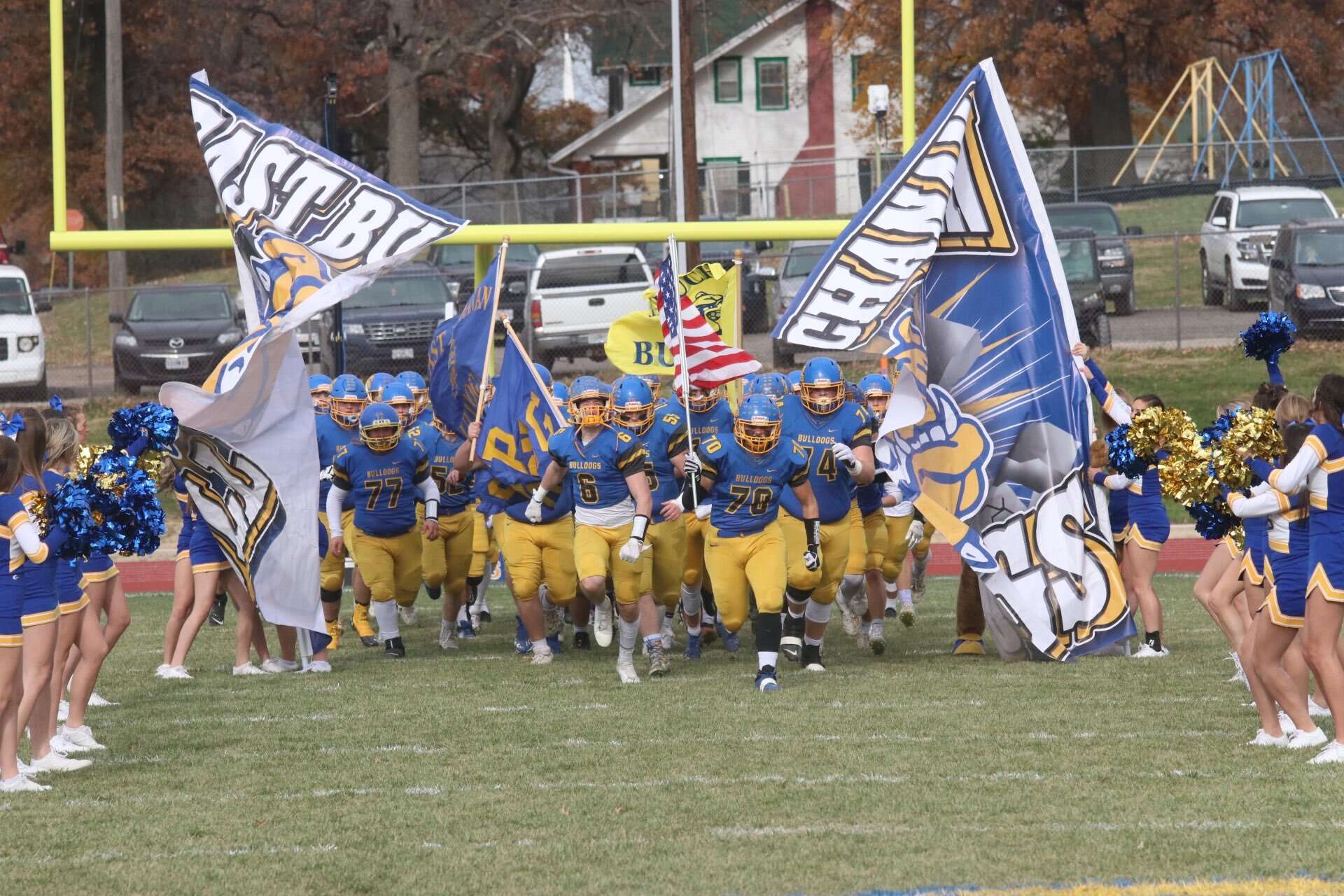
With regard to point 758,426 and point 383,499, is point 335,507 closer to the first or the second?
point 383,499

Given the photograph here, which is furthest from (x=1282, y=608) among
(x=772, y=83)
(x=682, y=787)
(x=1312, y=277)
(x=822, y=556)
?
(x=772, y=83)

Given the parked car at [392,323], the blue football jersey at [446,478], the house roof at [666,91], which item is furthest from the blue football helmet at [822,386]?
the house roof at [666,91]

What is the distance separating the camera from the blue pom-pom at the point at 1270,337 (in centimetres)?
849

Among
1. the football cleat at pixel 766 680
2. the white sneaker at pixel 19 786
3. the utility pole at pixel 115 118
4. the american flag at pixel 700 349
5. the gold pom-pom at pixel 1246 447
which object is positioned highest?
the utility pole at pixel 115 118

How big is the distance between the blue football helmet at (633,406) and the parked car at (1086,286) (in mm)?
11858

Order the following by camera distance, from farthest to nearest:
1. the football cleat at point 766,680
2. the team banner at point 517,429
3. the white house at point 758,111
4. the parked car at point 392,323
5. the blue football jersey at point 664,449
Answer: the white house at point 758,111 → the parked car at point 392,323 → the team banner at point 517,429 → the blue football jersey at point 664,449 → the football cleat at point 766,680

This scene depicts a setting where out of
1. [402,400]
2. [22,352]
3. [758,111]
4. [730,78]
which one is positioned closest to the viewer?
[402,400]

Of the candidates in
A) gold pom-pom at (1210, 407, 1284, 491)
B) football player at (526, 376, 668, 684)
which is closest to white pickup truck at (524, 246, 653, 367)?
football player at (526, 376, 668, 684)

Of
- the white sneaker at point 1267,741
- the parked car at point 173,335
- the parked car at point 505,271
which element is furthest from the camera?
the parked car at point 505,271

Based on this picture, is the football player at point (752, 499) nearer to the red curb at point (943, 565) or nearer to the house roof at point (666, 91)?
the red curb at point (943, 565)

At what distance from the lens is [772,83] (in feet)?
150

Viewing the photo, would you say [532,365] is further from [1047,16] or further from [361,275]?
[1047,16]

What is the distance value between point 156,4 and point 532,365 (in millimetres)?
28205

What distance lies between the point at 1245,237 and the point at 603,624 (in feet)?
49.0
